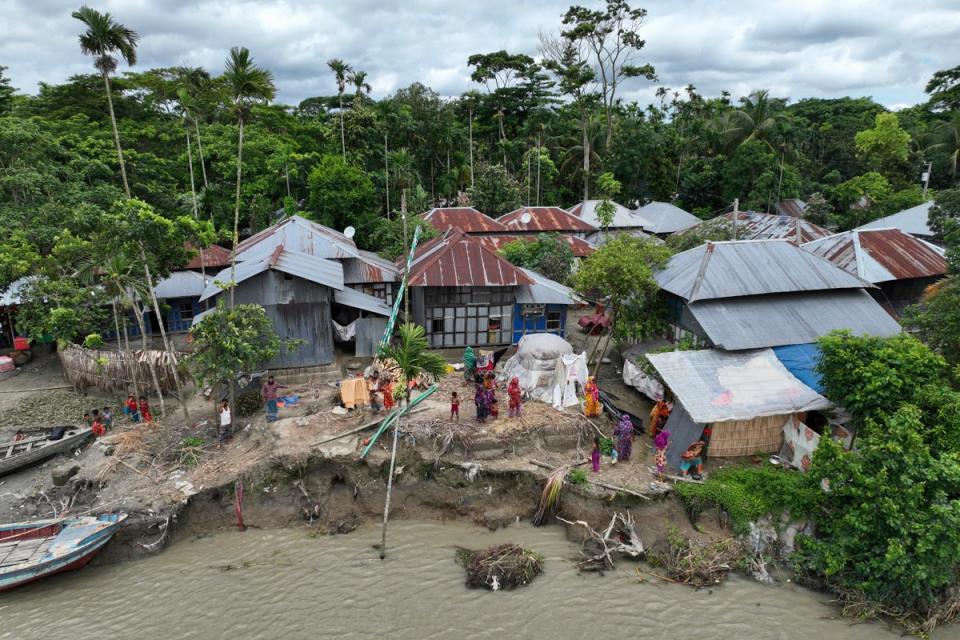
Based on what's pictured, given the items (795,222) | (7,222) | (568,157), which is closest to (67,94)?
(7,222)

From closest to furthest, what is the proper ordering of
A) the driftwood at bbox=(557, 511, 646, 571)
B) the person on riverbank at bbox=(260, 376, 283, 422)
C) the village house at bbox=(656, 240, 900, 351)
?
the driftwood at bbox=(557, 511, 646, 571) < the person on riverbank at bbox=(260, 376, 283, 422) < the village house at bbox=(656, 240, 900, 351)

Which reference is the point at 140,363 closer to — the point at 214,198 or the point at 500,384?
the point at 500,384

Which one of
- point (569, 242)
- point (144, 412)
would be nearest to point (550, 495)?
→ point (144, 412)

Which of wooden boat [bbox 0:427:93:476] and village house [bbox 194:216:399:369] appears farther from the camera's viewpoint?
village house [bbox 194:216:399:369]

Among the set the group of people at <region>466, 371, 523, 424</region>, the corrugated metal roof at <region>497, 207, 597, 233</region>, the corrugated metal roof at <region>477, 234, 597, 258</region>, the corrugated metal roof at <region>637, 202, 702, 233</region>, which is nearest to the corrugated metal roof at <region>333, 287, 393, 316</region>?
the group of people at <region>466, 371, 523, 424</region>

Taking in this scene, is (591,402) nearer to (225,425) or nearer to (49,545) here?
(225,425)

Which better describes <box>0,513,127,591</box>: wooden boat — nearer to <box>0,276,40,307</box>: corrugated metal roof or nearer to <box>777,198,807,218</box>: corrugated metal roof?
<box>0,276,40,307</box>: corrugated metal roof

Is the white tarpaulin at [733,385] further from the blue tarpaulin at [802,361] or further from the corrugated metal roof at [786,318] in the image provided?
the corrugated metal roof at [786,318]
